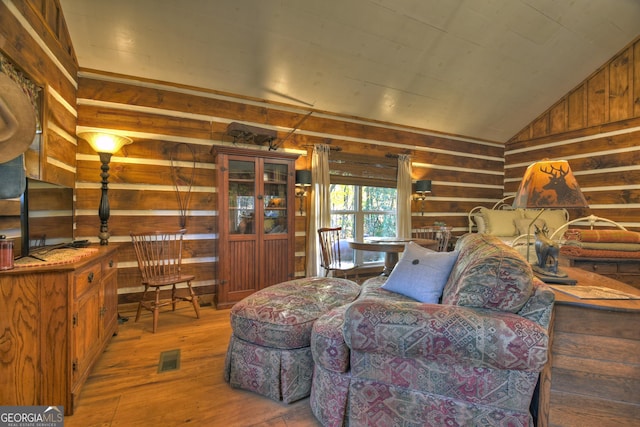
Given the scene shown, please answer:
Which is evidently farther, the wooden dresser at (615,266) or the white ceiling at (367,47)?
the white ceiling at (367,47)

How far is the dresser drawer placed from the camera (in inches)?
63.2

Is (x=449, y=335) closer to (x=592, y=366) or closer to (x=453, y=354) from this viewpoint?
(x=453, y=354)

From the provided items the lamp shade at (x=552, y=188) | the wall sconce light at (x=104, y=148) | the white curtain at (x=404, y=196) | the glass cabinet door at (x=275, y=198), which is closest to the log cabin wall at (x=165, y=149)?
the wall sconce light at (x=104, y=148)

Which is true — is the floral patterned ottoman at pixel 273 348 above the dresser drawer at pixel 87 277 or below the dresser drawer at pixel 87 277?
below

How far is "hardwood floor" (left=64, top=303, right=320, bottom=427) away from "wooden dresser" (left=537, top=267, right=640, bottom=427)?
1.13 meters

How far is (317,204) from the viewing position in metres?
3.89

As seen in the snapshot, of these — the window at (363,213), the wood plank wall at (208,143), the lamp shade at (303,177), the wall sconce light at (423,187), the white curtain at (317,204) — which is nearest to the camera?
the wood plank wall at (208,143)

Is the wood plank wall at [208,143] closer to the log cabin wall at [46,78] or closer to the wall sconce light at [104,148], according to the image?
the log cabin wall at [46,78]

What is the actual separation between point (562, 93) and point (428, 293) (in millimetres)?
5062

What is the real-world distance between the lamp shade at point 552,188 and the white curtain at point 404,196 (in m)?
2.93

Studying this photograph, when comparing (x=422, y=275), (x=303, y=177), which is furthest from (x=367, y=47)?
(x=422, y=275)

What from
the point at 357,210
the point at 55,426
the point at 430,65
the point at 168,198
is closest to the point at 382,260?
the point at 357,210

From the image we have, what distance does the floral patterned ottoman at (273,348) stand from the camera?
1.61m

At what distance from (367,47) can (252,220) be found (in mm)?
2368
